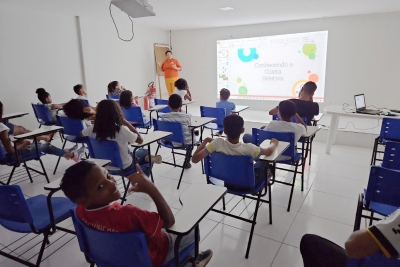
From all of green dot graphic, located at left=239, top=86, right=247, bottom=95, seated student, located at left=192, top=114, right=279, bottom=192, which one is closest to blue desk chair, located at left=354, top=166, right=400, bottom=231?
seated student, located at left=192, top=114, right=279, bottom=192

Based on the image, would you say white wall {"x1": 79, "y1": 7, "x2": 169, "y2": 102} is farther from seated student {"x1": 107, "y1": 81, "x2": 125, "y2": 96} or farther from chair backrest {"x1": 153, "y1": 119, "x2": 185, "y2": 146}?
chair backrest {"x1": 153, "y1": 119, "x2": 185, "y2": 146}

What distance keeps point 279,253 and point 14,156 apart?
2.72 meters

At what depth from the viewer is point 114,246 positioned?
3.77ft

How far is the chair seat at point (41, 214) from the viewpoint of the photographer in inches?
67.3

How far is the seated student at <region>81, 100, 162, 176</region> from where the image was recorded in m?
2.47

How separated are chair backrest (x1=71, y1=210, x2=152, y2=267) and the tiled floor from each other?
2.85ft

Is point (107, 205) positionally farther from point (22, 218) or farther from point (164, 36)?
point (164, 36)

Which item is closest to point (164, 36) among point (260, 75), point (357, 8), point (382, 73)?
point (260, 75)

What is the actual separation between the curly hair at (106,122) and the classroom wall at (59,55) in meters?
3.10

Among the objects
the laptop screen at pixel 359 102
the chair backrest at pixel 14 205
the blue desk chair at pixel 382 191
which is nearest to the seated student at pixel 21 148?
the chair backrest at pixel 14 205

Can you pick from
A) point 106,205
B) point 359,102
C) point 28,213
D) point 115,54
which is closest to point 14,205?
point 28,213

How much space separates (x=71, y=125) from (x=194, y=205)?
9.09ft

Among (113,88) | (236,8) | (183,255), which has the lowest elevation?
(183,255)

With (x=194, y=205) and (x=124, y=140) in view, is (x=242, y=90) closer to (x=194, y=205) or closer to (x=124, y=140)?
(x=124, y=140)
